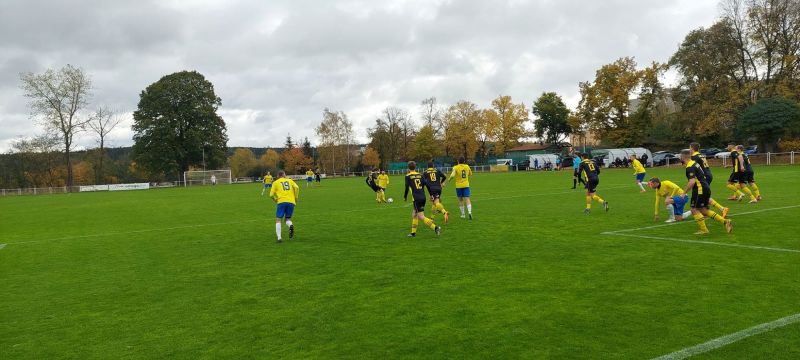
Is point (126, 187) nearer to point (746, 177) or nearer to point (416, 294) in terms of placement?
point (746, 177)

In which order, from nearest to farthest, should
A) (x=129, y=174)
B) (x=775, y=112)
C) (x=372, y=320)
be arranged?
1. (x=372, y=320)
2. (x=775, y=112)
3. (x=129, y=174)

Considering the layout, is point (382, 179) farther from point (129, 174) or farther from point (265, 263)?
point (129, 174)

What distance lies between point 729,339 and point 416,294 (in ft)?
11.8

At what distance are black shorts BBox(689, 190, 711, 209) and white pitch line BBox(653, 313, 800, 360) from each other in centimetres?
550

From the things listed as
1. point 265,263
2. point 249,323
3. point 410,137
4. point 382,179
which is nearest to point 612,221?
point 265,263

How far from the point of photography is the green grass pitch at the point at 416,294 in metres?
5.08

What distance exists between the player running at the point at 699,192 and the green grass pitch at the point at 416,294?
32 centimetres

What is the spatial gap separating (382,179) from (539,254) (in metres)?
15.2

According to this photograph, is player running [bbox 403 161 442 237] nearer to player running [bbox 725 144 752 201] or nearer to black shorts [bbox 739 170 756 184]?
player running [bbox 725 144 752 201]

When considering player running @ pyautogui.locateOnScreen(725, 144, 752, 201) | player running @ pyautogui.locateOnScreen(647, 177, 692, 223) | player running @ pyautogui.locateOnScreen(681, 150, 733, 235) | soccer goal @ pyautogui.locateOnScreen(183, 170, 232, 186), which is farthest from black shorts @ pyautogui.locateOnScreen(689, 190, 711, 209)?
soccer goal @ pyautogui.locateOnScreen(183, 170, 232, 186)

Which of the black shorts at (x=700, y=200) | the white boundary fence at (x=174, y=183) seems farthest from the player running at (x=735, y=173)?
the white boundary fence at (x=174, y=183)

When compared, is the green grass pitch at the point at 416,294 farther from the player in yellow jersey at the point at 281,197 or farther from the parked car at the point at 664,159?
the parked car at the point at 664,159

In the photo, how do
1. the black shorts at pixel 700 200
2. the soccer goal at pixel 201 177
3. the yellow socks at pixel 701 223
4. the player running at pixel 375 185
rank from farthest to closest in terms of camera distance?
the soccer goal at pixel 201 177, the player running at pixel 375 185, the yellow socks at pixel 701 223, the black shorts at pixel 700 200

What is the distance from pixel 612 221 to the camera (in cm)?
1341
